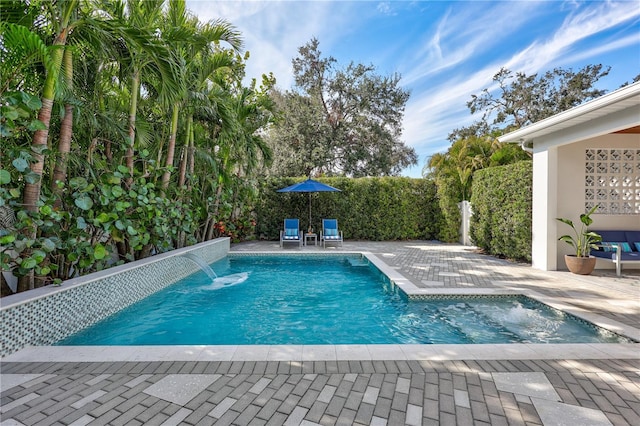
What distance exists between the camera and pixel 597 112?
618cm

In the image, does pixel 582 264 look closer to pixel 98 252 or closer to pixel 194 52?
pixel 98 252

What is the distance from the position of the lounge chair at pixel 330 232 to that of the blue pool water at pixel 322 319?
15.6 ft

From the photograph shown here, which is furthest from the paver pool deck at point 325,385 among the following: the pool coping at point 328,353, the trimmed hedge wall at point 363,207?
the trimmed hedge wall at point 363,207

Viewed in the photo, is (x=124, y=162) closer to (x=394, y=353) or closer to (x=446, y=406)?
(x=394, y=353)

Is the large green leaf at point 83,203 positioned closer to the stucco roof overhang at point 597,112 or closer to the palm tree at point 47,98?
the palm tree at point 47,98

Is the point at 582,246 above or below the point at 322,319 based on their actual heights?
above

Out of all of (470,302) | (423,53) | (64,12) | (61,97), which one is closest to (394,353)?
(470,302)

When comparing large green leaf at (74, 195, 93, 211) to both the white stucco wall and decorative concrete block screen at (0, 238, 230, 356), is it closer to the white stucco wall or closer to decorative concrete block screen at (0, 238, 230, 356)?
decorative concrete block screen at (0, 238, 230, 356)

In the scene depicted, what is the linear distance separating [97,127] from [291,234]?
8.15 meters

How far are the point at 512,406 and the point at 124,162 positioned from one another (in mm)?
7275

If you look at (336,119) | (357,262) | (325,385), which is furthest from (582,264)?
(336,119)

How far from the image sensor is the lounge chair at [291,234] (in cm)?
1245

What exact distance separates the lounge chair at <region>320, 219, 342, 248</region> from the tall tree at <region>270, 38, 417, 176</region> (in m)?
8.10

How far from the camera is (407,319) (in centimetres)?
508
